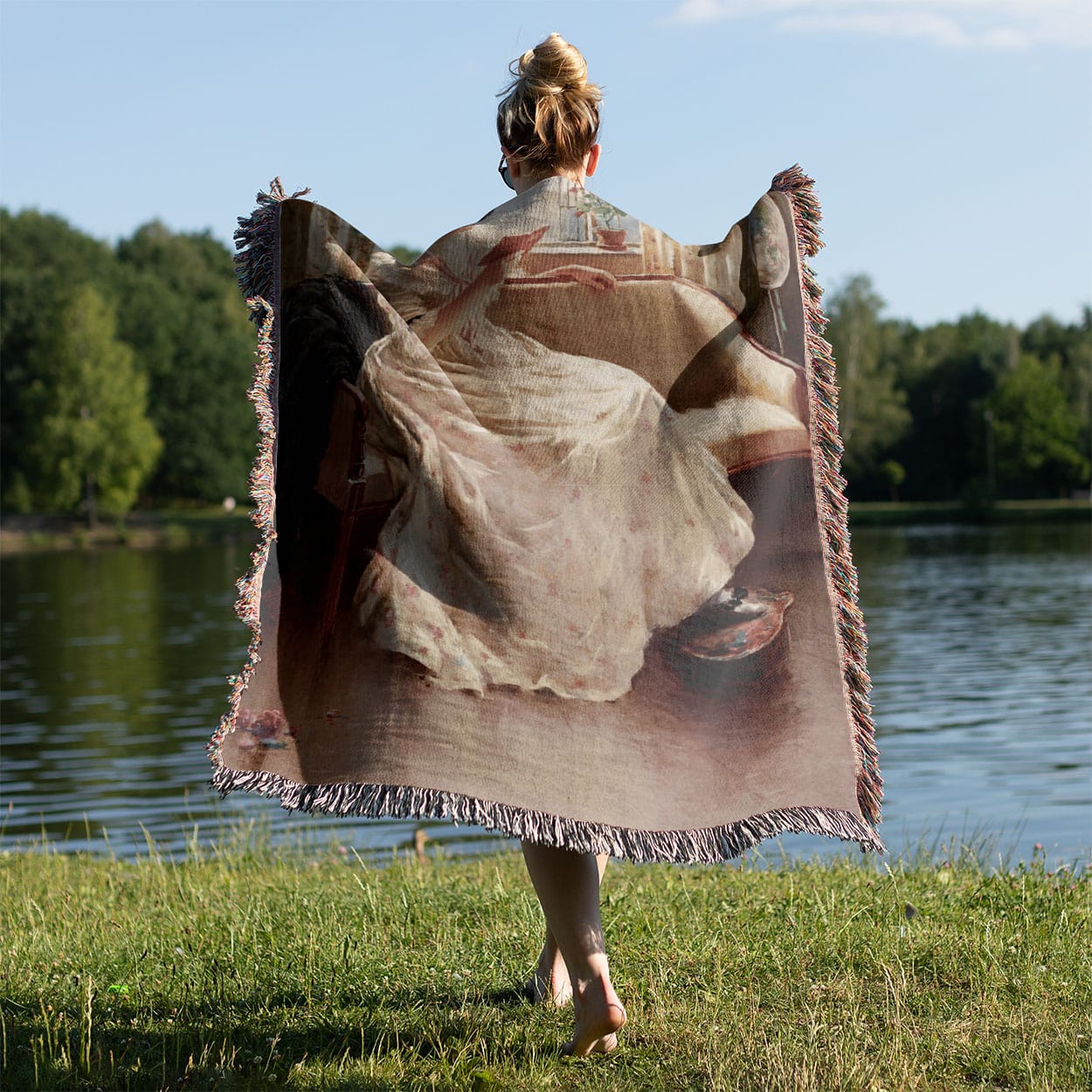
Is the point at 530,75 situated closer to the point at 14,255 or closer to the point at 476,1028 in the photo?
the point at 476,1028

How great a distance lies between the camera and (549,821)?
307 centimetres

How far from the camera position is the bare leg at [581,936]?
10.0 ft

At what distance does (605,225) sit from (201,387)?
58.0 meters

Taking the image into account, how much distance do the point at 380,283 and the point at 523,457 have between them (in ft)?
1.85

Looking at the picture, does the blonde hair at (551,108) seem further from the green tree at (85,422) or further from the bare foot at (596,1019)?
the green tree at (85,422)

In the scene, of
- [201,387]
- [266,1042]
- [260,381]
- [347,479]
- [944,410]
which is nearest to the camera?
[266,1042]

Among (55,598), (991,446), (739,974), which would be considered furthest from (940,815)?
(991,446)

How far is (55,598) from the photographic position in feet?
97.5

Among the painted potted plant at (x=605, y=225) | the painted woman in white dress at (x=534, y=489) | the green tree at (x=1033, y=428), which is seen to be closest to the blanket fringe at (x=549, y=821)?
the painted woman in white dress at (x=534, y=489)

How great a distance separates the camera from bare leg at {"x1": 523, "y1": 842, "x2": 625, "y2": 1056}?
3055 millimetres

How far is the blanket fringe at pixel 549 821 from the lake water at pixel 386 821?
10.9ft

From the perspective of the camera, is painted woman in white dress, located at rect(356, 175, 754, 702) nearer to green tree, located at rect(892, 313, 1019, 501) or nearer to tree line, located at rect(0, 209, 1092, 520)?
tree line, located at rect(0, 209, 1092, 520)

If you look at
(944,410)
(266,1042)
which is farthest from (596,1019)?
(944,410)

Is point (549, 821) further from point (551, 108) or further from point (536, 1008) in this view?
point (551, 108)
